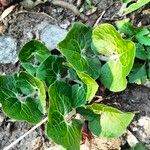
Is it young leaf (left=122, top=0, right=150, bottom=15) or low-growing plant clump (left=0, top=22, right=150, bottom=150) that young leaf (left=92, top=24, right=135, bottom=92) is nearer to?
low-growing plant clump (left=0, top=22, right=150, bottom=150)

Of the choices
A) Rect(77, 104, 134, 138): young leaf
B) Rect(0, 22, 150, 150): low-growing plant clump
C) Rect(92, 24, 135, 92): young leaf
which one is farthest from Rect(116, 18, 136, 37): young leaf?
Rect(77, 104, 134, 138): young leaf

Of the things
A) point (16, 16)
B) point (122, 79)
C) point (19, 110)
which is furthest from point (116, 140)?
point (16, 16)

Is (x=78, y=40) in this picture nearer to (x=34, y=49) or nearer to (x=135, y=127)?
(x=34, y=49)

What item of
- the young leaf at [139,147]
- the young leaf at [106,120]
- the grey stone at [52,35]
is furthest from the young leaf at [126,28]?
the young leaf at [139,147]

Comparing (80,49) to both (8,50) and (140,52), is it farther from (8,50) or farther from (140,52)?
(8,50)

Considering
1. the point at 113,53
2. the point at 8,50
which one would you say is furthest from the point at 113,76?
the point at 8,50
